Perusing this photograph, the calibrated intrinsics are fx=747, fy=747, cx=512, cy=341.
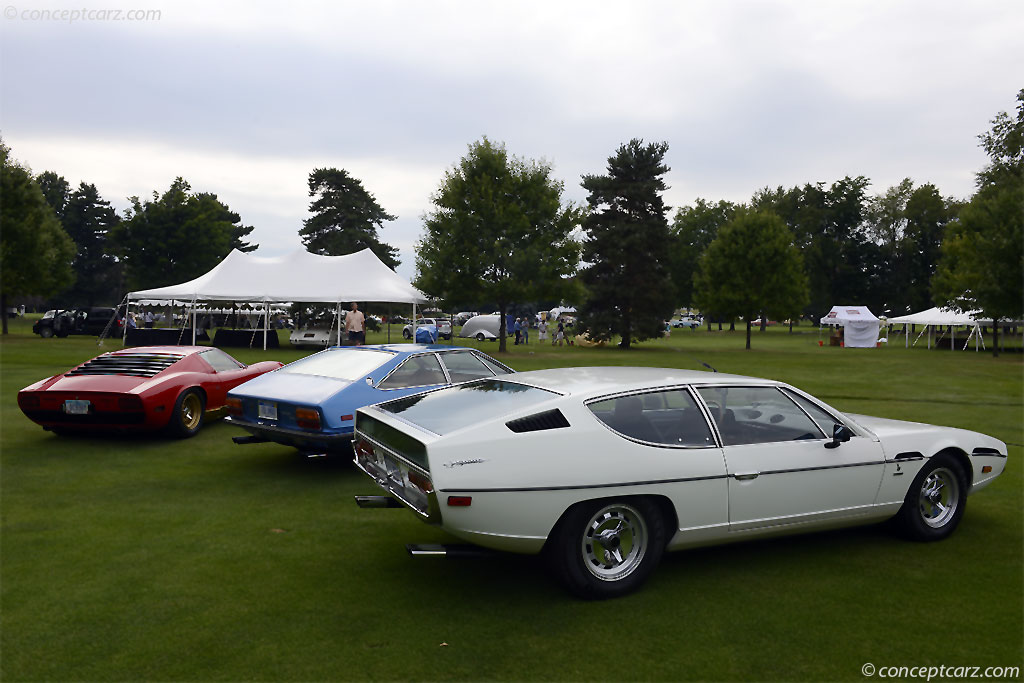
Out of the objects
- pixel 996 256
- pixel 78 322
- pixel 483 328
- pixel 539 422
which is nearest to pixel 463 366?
pixel 539 422

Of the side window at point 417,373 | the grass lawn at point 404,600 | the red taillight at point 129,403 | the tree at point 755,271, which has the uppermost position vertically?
the tree at point 755,271

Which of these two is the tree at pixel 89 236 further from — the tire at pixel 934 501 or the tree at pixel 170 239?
the tire at pixel 934 501

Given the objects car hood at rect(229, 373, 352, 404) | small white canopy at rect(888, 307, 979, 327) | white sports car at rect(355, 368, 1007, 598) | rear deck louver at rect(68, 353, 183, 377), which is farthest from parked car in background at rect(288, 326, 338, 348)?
small white canopy at rect(888, 307, 979, 327)

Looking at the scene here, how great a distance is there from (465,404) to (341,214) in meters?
74.6

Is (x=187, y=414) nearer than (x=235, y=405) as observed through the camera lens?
No

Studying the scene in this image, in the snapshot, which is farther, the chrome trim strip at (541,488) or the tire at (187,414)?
the tire at (187,414)

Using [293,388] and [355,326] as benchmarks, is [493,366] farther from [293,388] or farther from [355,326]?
[355,326]

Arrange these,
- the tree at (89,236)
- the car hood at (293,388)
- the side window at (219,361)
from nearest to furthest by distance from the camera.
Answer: the car hood at (293,388), the side window at (219,361), the tree at (89,236)

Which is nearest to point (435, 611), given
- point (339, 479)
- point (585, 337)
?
point (339, 479)

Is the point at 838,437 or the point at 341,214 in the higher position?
the point at 341,214

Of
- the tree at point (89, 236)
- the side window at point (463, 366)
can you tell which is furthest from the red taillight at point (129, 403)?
the tree at point (89, 236)

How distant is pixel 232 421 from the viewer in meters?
7.89

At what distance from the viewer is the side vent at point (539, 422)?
4387 mm

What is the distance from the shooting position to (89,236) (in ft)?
320
